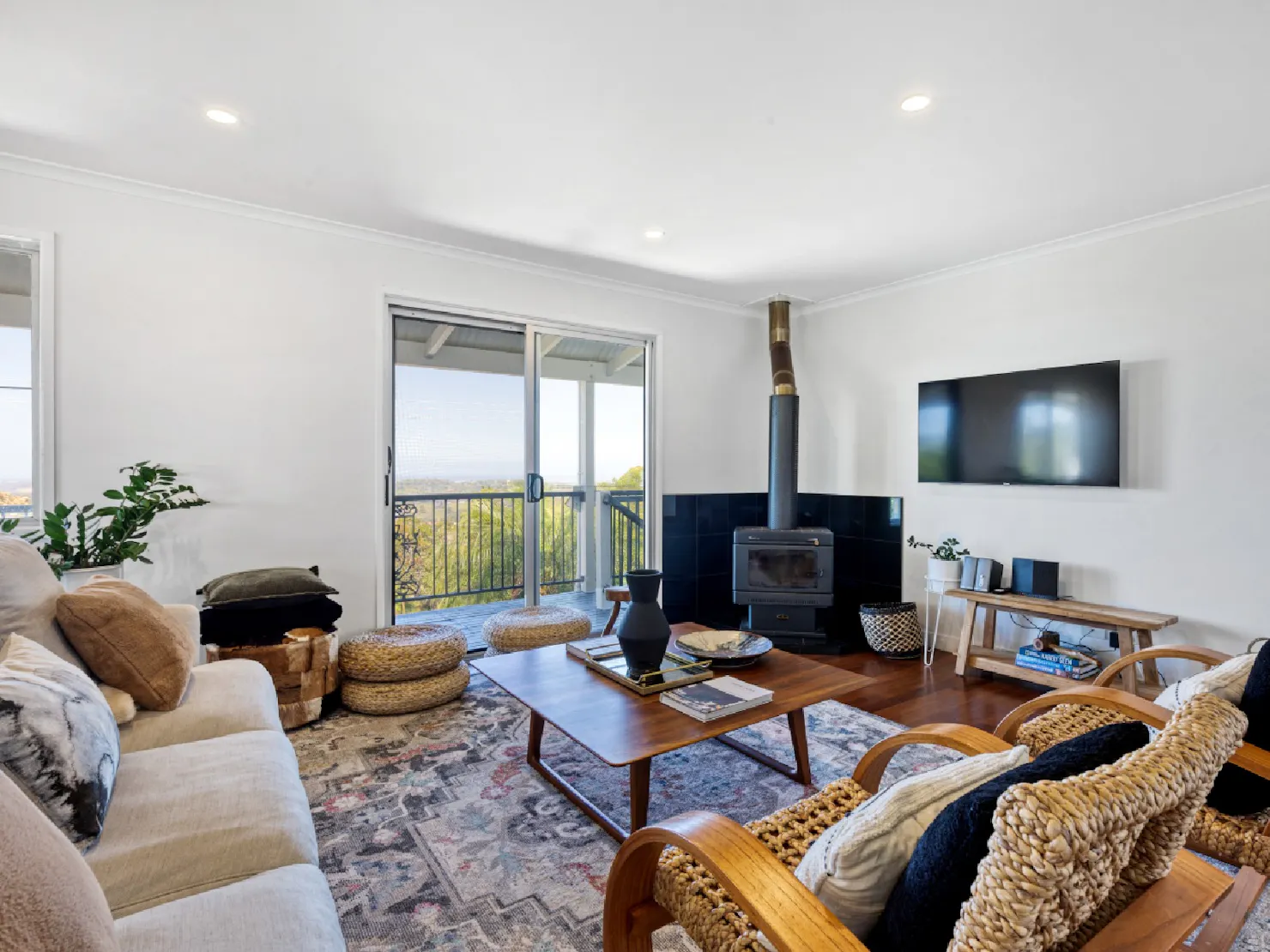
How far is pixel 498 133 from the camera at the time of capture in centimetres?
247

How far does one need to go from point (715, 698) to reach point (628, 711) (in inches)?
10.8

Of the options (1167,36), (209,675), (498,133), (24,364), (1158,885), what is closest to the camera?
(1158,885)

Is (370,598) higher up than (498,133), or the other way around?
(498,133)

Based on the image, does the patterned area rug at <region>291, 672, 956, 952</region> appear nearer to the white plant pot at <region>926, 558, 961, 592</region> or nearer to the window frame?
the white plant pot at <region>926, 558, 961, 592</region>

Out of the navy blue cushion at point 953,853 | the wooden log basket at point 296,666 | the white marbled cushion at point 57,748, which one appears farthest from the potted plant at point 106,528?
the navy blue cushion at point 953,853

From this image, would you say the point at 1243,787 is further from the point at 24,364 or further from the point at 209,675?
the point at 24,364

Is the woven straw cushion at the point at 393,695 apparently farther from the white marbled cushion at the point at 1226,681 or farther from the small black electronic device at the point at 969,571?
the small black electronic device at the point at 969,571

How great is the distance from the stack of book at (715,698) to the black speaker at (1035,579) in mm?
2303

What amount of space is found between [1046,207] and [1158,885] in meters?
3.17

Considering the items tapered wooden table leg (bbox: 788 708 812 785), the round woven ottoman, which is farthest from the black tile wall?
tapered wooden table leg (bbox: 788 708 812 785)

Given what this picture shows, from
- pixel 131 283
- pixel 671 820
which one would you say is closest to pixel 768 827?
pixel 671 820

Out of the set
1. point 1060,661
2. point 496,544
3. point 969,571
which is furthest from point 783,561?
point 496,544

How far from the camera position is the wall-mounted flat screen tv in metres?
3.39

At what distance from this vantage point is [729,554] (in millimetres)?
4969
